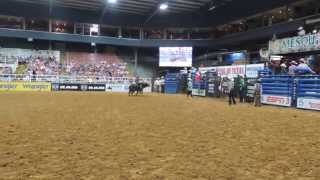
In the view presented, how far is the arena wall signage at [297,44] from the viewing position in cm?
1916

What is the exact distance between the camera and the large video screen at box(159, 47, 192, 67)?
1784 inches

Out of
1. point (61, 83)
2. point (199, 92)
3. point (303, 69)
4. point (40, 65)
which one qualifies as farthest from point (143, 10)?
point (303, 69)

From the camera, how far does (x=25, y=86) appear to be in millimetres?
38312

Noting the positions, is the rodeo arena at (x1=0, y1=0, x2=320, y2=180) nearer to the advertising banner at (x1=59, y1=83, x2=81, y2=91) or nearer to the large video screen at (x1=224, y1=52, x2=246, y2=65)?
the advertising banner at (x1=59, y1=83, x2=81, y2=91)

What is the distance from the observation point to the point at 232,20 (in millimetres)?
45750

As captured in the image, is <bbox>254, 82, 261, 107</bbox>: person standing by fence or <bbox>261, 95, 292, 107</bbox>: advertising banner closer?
<bbox>261, 95, 292, 107</bbox>: advertising banner

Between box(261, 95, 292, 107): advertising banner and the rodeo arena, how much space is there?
0.17ft

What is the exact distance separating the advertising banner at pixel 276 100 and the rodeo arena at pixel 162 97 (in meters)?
0.05

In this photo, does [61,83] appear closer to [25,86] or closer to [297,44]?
[25,86]

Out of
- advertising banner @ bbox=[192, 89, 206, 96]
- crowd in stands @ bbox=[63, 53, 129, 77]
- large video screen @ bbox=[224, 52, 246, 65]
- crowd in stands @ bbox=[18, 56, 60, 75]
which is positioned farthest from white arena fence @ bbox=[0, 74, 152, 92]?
advertising banner @ bbox=[192, 89, 206, 96]

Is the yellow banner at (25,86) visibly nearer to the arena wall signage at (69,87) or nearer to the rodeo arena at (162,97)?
the rodeo arena at (162,97)

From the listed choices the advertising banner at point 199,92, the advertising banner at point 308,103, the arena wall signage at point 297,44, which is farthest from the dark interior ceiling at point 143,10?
the advertising banner at point 308,103

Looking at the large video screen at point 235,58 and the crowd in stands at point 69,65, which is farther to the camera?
the crowd in stands at point 69,65

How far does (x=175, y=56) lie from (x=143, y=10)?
21.3 feet
